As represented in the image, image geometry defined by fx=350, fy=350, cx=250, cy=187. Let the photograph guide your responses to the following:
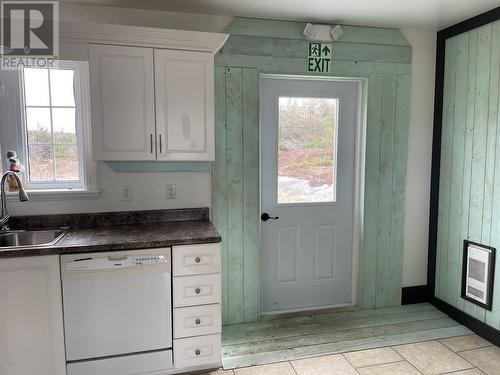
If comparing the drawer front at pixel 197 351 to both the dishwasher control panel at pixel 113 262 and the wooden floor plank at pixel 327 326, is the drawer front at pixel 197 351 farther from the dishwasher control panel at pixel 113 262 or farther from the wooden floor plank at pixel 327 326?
the dishwasher control panel at pixel 113 262

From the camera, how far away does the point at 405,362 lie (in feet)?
7.97

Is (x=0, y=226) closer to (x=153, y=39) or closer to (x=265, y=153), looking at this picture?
(x=153, y=39)

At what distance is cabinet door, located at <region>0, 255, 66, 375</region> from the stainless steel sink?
0.36m

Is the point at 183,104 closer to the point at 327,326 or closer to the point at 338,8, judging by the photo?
the point at 338,8

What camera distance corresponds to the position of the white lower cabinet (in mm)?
2182

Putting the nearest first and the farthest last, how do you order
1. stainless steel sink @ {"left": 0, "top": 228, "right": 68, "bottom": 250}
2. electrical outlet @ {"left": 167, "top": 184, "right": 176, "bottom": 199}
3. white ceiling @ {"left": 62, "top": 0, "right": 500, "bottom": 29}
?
1. stainless steel sink @ {"left": 0, "top": 228, "right": 68, "bottom": 250}
2. white ceiling @ {"left": 62, "top": 0, "right": 500, "bottom": 29}
3. electrical outlet @ {"left": 167, "top": 184, "right": 176, "bottom": 199}

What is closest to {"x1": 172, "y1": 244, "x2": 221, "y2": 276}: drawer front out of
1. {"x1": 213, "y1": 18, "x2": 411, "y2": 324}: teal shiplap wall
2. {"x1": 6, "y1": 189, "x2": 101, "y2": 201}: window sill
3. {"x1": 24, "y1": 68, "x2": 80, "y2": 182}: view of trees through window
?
{"x1": 213, "y1": 18, "x2": 411, "y2": 324}: teal shiplap wall

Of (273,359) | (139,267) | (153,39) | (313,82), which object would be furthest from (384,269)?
(153,39)

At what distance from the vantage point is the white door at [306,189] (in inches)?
117

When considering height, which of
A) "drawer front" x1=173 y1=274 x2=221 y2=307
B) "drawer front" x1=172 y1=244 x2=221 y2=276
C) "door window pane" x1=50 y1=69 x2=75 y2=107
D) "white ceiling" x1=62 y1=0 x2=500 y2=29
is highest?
"white ceiling" x1=62 y1=0 x2=500 y2=29

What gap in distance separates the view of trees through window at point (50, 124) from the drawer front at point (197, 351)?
1475mm

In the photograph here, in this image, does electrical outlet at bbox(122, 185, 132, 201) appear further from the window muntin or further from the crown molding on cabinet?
the crown molding on cabinet

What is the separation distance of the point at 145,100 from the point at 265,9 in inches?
43.7

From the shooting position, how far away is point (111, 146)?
7.62 ft
